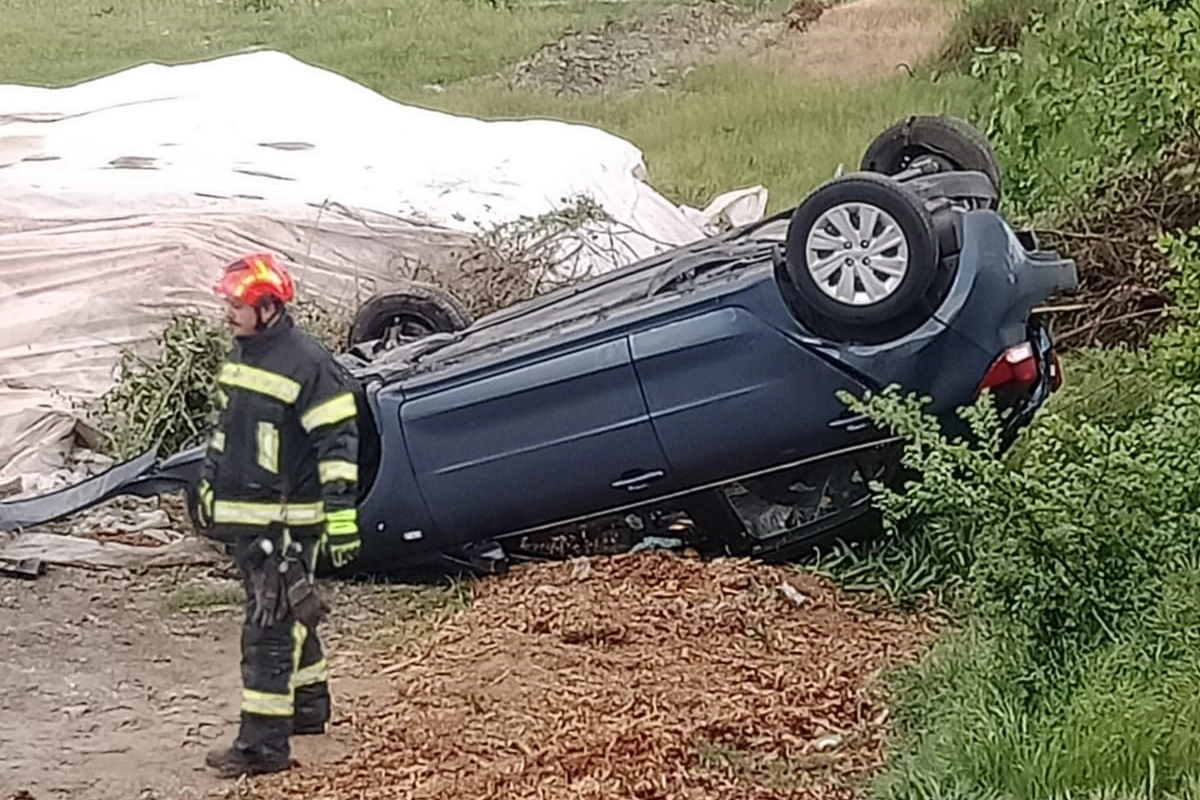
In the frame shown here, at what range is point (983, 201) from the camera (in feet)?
26.3

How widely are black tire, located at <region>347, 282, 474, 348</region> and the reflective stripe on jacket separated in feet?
10.4

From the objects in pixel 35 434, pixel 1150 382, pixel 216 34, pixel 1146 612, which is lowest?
pixel 216 34

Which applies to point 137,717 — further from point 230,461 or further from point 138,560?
point 138,560

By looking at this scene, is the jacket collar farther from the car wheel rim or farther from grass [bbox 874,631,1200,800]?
grass [bbox 874,631,1200,800]

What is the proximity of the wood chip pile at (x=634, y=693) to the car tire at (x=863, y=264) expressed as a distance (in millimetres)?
999

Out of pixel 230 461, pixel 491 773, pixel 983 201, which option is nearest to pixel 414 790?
pixel 491 773

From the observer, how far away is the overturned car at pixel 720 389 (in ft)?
23.7

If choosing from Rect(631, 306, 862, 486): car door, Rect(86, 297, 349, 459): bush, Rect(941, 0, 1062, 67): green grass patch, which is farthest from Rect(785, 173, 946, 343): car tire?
Rect(941, 0, 1062, 67): green grass patch

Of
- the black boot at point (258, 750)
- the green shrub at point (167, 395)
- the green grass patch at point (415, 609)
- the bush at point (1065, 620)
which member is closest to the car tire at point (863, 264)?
the bush at point (1065, 620)

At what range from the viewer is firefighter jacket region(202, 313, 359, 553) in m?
6.07

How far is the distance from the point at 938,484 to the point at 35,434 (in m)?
5.49

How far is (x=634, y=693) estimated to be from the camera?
6.32 m

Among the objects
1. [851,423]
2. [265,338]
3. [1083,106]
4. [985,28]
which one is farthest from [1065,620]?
[985,28]

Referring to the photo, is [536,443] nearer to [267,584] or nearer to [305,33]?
[267,584]
